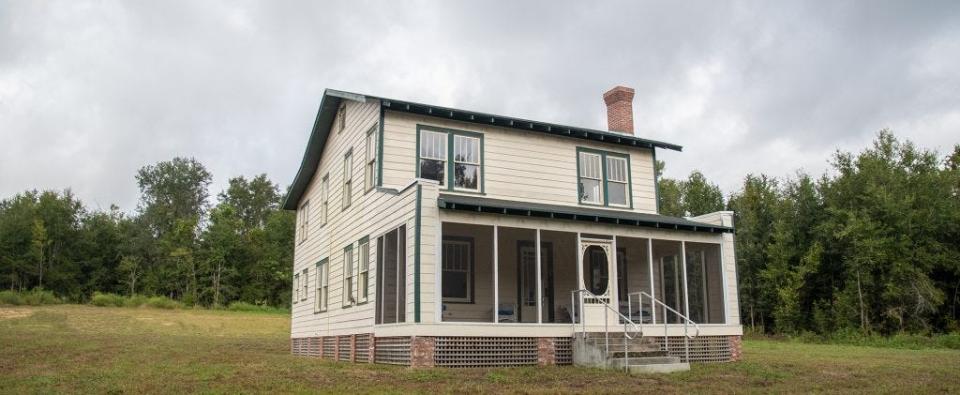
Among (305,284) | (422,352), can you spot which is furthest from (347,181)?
(422,352)

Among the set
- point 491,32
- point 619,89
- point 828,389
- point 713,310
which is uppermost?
point 491,32

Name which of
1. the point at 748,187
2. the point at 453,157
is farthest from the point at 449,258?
the point at 748,187

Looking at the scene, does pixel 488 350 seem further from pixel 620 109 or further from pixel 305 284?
pixel 305 284

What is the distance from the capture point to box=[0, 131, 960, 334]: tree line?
1282 inches

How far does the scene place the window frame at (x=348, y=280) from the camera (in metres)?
18.7

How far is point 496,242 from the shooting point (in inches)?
567

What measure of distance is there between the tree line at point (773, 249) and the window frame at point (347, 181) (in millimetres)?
24601

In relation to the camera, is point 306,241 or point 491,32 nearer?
point 491,32

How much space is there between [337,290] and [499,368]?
7.66 m

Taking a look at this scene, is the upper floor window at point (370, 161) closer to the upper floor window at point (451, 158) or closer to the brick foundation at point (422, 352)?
the upper floor window at point (451, 158)

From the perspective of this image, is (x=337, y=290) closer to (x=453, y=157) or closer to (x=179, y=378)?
(x=453, y=157)

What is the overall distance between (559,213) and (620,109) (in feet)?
22.5

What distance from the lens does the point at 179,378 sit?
12164mm

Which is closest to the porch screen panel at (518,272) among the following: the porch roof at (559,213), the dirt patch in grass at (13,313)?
the porch roof at (559,213)
